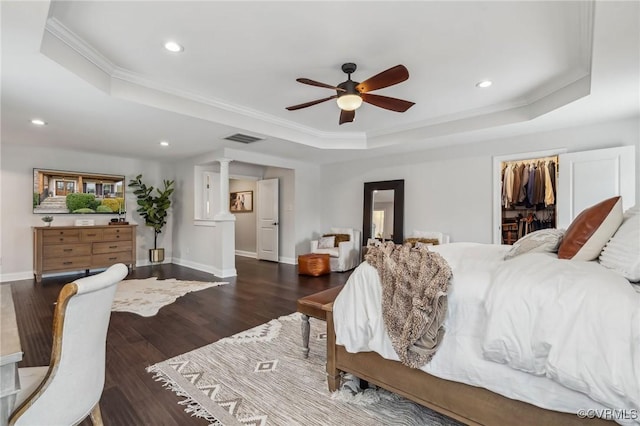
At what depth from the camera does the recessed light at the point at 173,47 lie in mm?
2514

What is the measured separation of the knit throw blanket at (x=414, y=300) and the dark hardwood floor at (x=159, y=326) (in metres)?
1.26

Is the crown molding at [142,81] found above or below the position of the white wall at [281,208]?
above

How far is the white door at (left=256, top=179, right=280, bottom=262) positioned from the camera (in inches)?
290

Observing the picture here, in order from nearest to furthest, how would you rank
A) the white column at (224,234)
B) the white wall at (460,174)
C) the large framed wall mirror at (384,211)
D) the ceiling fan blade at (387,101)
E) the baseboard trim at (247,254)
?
the ceiling fan blade at (387,101)
the white wall at (460,174)
the white column at (224,234)
the large framed wall mirror at (384,211)
the baseboard trim at (247,254)

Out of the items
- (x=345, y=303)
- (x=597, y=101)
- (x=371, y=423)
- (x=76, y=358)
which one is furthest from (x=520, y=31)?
(x=76, y=358)

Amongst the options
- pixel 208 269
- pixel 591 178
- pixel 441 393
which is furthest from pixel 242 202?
pixel 441 393

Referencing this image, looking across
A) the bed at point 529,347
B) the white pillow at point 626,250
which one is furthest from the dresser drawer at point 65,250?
the white pillow at point 626,250

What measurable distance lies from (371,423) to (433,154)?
4.86 metres

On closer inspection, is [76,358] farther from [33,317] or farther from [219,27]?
[33,317]

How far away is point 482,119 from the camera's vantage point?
4.20m

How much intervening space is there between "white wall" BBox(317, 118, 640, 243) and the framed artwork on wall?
3318mm

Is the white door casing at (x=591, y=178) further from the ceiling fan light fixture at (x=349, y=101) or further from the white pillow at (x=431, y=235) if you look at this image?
the ceiling fan light fixture at (x=349, y=101)

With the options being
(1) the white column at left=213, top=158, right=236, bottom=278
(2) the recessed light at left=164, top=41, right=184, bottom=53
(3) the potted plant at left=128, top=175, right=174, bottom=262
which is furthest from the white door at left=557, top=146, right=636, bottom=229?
(3) the potted plant at left=128, top=175, right=174, bottom=262

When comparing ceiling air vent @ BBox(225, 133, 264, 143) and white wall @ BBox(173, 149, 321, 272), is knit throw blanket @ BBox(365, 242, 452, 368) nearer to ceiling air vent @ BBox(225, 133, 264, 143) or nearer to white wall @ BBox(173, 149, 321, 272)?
ceiling air vent @ BBox(225, 133, 264, 143)
